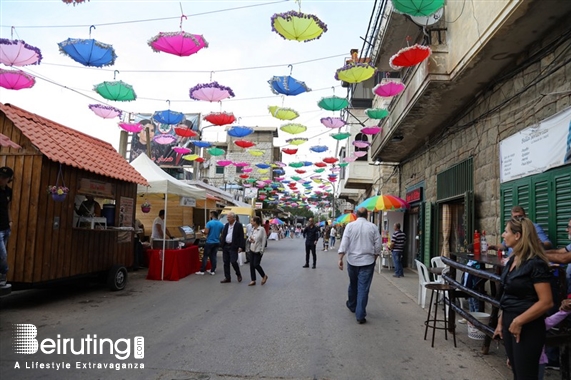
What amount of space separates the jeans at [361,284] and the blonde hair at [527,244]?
377cm

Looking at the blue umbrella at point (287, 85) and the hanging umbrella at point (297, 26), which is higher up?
the hanging umbrella at point (297, 26)

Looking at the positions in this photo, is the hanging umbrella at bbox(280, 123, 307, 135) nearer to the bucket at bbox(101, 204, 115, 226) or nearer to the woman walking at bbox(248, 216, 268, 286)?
the woman walking at bbox(248, 216, 268, 286)

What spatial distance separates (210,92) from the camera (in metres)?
11.5

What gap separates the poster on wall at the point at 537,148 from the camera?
5980 mm

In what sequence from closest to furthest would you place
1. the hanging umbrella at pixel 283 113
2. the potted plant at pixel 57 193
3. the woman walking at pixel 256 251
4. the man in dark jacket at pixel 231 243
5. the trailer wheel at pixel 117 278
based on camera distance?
1. the potted plant at pixel 57 193
2. the trailer wheel at pixel 117 278
3. the woman walking at pixel 256 251
4. the man in dark jacket at pixel 231 243
5. the hanging umbrella at pixel 283 113

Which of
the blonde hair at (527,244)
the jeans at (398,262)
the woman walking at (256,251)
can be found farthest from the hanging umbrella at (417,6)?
the jeans at (398,262)

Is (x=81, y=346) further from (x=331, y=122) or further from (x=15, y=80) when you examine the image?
(x=331, y=122)

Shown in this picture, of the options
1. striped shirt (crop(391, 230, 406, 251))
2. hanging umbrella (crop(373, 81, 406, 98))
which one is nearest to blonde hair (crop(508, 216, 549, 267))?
hanging umbrella (crop(373, 81, 406, 98))

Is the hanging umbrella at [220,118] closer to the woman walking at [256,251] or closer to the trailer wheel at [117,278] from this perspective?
the woman walking at [256,251]

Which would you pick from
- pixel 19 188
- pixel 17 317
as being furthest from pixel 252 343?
pixel 19 188

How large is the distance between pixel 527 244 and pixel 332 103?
9.63m

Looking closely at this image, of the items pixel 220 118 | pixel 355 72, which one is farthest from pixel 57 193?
pixel 355 72

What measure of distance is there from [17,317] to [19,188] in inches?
93.3

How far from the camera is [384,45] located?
13055 millimetres
